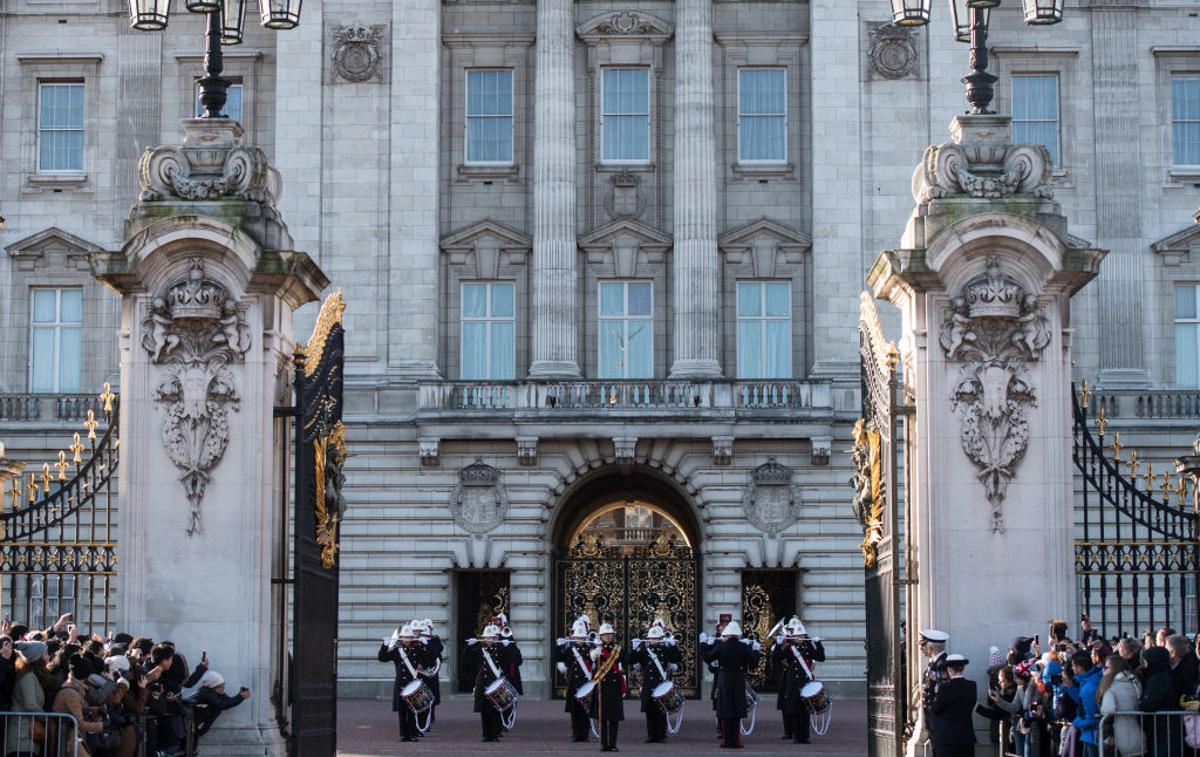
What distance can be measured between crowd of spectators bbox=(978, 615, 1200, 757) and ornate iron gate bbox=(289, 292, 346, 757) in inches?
218

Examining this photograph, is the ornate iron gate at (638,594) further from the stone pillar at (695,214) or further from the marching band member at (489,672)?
the marching band member at (489,672)

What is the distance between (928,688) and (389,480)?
2841 centimetres

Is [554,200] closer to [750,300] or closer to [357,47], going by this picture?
[750,300]

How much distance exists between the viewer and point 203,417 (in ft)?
60.7

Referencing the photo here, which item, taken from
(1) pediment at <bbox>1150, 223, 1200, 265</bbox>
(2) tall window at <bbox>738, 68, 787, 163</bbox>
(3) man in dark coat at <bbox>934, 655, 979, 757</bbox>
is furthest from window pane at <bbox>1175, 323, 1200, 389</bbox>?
(3) man in dark coat at <bbox>934, 655, 979, 757</bbox>

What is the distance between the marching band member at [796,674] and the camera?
99.8ft

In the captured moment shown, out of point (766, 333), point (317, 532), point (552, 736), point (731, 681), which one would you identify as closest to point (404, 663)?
point (552, 736)

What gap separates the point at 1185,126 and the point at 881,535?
29.4m

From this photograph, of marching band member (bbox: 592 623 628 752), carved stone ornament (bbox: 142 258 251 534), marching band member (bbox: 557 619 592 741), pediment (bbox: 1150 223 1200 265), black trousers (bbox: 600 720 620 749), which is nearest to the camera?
carved stone ornament (bbox: 142 258 251 534)

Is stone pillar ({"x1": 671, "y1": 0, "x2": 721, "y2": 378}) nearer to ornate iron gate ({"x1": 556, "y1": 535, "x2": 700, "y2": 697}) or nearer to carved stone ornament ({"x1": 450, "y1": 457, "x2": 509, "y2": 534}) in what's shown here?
ornate iron gate ({"x1": 556, "y1": 535, "x2": 700, "y2": 697})

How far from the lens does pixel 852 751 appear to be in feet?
92.5

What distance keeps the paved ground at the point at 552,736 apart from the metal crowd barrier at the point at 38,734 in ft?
34.0

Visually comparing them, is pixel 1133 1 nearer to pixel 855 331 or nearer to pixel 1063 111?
pixel 1063 111

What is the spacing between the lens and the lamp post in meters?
18.6
